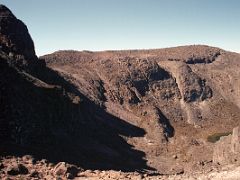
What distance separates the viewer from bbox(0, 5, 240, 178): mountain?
3616 cm

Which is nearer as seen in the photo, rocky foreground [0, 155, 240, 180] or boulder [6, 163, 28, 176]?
rocky foreground [0, 155, 240, 180]

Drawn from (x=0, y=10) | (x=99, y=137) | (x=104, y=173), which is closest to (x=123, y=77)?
(x=99, y=137)

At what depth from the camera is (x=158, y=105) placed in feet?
241

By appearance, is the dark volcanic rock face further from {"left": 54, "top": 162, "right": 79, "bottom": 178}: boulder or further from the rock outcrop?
the rock outcrop

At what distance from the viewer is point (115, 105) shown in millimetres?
67125

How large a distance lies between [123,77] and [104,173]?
4790 centimetres

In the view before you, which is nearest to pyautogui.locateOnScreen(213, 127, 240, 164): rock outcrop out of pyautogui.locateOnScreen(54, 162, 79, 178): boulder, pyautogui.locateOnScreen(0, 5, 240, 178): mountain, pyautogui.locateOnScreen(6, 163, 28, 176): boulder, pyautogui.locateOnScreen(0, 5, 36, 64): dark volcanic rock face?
pyautogui.locateOnScreen(0, 5, 240, 178): mountain

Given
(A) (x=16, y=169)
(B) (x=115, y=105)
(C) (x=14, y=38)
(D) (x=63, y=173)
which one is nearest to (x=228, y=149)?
(B) (x=115, y=105)

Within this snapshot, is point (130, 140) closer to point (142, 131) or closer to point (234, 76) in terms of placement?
point (142, 131)

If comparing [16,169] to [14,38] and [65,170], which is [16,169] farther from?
[14,38]

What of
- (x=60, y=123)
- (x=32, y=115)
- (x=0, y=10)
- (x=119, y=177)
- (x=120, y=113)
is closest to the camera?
(x=119, y=177)

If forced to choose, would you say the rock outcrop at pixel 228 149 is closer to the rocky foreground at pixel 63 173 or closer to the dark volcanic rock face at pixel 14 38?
the rocky foreground at pixel 63 173

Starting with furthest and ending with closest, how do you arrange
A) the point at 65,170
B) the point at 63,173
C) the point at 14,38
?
1. the point at 14,38
2. the point at 65,170
3. the point at 63,173

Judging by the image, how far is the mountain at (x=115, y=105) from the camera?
36156 mm
